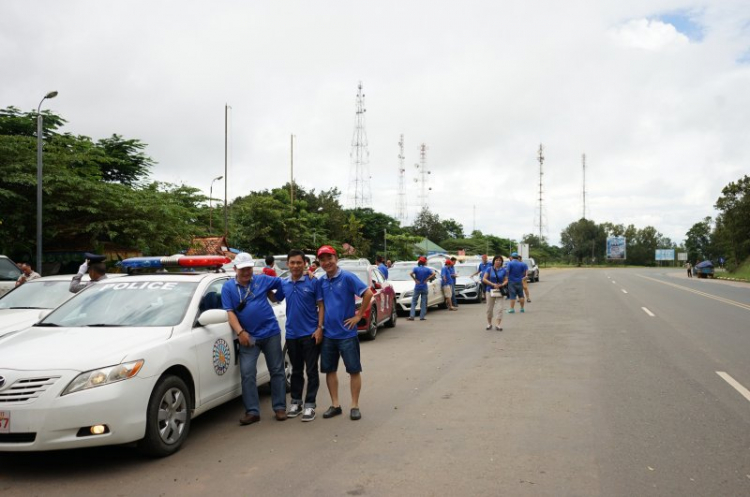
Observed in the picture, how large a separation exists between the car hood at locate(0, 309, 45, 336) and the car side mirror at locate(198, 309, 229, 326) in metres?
3.46

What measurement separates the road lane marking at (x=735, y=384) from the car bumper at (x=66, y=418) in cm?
664

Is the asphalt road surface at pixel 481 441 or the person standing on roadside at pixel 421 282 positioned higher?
the person standing on roadside at pixel 421 282

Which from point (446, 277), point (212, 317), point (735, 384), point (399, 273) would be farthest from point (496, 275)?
point (212, 317)

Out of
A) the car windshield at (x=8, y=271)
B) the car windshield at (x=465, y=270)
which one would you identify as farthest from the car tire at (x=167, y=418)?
the car windshield at (x=465, y=270)

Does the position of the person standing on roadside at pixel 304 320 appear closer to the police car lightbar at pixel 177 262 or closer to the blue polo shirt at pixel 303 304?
the blue polo shirt at pixel 303 304

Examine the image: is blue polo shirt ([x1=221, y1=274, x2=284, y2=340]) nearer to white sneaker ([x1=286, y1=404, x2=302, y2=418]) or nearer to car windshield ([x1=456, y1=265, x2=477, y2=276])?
white sneaker ([x1=286, y1=404, x2=302, y2=418])

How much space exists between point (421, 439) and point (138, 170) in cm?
3074

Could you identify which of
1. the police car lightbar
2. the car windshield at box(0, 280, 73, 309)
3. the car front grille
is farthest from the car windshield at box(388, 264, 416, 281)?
the car front grille

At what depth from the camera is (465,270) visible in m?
24.7

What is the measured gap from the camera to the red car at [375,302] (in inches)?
495

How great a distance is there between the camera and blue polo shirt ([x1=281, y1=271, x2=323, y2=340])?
21.2 ft

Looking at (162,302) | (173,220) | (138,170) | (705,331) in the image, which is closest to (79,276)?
A: (162,302)

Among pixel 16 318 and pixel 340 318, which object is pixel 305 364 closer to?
pixel 340 318

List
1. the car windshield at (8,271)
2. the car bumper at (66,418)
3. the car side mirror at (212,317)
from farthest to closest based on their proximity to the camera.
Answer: the car windshield at (8,271), the car side mirror at (212,317), the car bumper at (66,418)
